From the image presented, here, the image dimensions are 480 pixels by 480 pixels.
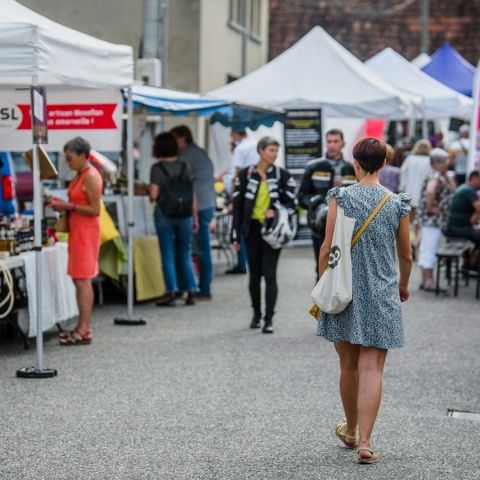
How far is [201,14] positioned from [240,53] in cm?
454

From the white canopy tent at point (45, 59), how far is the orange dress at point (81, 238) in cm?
99

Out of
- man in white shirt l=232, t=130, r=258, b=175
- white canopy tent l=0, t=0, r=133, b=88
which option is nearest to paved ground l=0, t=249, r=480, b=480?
white canopy tent l=0, t=0, r=133, b=88

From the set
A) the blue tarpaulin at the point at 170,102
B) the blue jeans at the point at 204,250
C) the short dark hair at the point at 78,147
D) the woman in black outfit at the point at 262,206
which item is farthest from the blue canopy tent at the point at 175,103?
the short dark hair at the point at 78,147

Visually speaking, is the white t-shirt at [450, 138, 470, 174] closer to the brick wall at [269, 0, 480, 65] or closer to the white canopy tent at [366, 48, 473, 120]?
the white canopy tent at [366, 48, 473, 120]

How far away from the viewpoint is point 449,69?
26469mm

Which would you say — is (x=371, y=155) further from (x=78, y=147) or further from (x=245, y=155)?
(x=245, y=155)

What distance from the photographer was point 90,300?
10977 millimetres

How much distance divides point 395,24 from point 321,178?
28566 mm

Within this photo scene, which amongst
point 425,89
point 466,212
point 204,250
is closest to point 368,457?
point 204,250

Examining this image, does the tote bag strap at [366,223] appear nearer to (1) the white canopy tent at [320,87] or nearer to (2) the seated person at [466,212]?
(2) the seated person at [466,212]

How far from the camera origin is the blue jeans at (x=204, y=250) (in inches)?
572

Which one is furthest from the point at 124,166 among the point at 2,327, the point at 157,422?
the point at 157,422

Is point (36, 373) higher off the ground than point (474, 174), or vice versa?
point (474, 174)

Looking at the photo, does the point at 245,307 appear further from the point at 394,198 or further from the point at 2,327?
the point at 394,198
